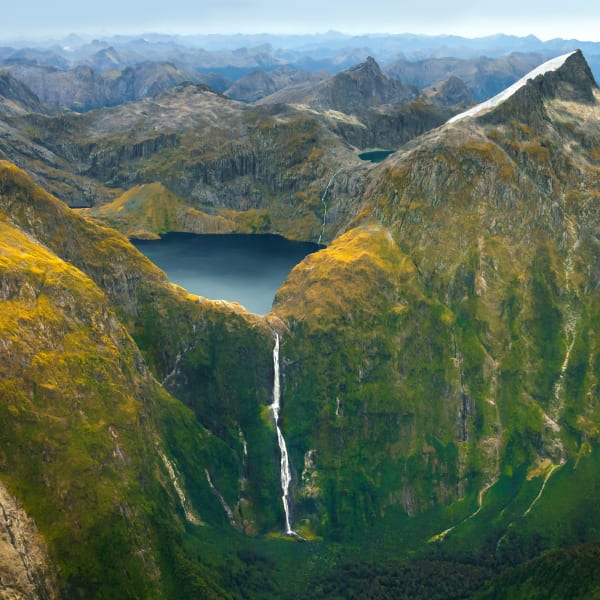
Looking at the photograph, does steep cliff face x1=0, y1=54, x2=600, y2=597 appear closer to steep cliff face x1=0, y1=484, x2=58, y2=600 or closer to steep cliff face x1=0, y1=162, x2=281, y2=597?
steep cliff face x1=0, y1=162, x2=281, y2=597

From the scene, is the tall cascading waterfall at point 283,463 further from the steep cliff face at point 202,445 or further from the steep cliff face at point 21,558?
the steep cliff face at point 21,558

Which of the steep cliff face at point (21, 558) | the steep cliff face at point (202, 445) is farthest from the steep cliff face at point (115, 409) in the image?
the steep cliff face at point (21, 558)

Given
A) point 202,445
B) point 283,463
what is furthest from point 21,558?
point 283,463

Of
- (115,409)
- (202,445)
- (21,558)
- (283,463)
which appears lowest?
(283,463)

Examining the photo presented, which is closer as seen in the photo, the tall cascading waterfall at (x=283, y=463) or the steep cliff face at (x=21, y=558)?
the steep cliff face at (x=21, y=558)

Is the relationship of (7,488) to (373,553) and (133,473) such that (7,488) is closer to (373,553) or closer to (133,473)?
(133,473)

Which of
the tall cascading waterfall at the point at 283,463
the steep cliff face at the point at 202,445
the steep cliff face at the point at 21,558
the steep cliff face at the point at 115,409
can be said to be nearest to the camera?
the steep cliff face at the point at 21,558

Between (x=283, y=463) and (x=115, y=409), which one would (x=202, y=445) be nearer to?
(x=283, y=463)

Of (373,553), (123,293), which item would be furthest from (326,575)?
(123,293)

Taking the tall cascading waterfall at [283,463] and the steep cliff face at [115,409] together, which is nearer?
the steep cliff face at [115,409]

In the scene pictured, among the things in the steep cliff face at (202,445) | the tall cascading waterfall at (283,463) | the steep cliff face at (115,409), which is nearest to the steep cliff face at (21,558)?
the steep cliff face at (115,409)

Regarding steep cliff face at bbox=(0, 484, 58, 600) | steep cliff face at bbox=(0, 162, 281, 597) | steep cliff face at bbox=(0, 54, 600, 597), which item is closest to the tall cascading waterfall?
steep cliff face at bbox=(0, 54, 600, 597)

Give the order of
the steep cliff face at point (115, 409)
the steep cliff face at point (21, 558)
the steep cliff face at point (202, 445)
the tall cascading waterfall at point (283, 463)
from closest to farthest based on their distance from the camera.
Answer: the steep cliff face at point (21, 558) < the steep cliff face at point (115, 409) < the steep cliff face at point (202, 445) < the tall cascading waterfall at point (283, 463)
